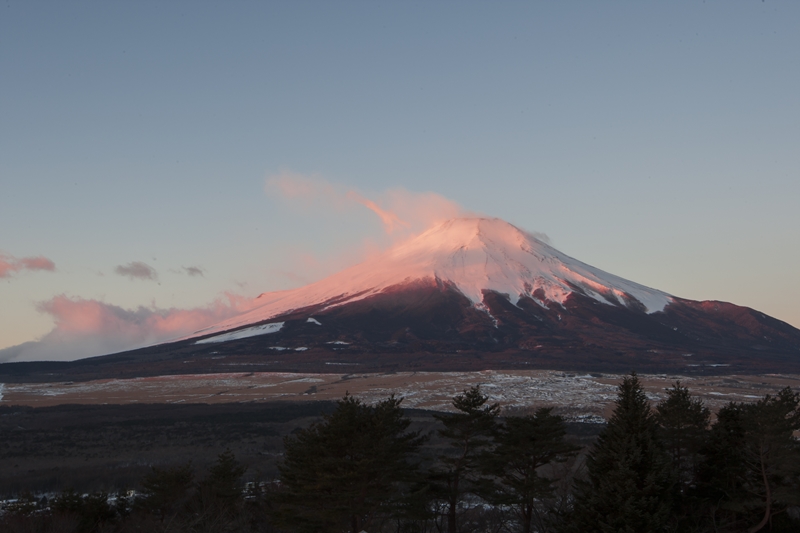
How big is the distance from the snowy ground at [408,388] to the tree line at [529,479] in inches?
1450

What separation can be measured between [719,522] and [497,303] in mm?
157548

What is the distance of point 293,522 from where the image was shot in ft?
69.1

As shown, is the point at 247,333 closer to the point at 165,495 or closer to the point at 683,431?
the point at 165,495

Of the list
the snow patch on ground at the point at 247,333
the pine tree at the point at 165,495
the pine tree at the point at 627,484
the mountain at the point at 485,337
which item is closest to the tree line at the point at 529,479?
the pine tree at the point at 627,484

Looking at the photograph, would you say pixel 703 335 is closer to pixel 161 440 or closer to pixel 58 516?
pixel 161 440

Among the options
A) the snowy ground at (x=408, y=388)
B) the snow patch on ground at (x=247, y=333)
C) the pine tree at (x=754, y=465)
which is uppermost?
the snow patch on ground at (x=247, y=333)

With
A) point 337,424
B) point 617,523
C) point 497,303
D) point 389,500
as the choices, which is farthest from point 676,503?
point 497,303

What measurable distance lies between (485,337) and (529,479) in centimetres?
13309

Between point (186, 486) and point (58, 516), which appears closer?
point (58, 516)

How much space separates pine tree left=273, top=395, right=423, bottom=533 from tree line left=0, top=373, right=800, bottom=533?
4 centimetres

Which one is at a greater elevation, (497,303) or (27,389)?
(497,303)

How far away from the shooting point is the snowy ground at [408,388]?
7362 cm

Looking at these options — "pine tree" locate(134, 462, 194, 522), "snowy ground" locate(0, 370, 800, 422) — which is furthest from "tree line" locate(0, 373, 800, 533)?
"snowy ground" locate(0, 370, 800, 422)

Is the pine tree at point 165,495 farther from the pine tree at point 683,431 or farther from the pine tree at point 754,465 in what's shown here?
the pine tree at point 754,465
